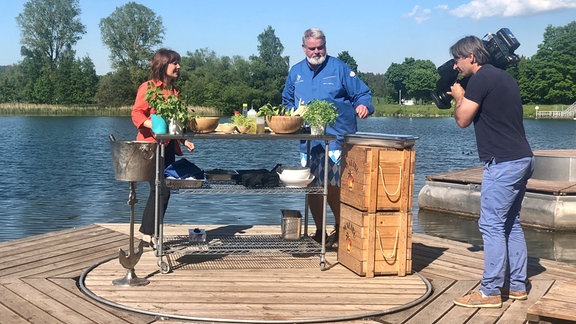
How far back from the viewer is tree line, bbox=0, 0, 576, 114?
8544cm

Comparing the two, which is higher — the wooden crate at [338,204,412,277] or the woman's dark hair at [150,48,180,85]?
the woman's dark hair at [150,48,180,85]

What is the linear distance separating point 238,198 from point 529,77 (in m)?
93.8

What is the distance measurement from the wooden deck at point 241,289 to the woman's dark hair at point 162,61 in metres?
1.63

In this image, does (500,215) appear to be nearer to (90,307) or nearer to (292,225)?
(292,225)

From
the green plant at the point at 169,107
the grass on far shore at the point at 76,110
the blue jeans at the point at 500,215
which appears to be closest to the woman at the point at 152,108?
the green plant at the point at 169,107

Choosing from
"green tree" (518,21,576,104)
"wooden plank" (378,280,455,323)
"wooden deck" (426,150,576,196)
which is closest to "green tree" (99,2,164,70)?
"green tree" (518,21,576,104)

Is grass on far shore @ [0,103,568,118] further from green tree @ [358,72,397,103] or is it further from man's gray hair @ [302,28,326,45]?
man's gray hair @ [302,28,326,45]

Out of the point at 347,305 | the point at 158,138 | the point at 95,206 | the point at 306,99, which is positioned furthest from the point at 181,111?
the point at 95,206

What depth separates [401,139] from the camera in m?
5.46

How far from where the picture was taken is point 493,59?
211 inches

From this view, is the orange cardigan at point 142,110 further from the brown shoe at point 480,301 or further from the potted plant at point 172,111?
the brown shoe at point 480,301

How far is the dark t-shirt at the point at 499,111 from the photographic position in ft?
15.2

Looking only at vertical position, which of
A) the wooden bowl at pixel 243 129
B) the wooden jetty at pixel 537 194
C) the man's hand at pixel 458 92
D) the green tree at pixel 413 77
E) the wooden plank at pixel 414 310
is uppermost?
the green tree at pixel 413 77

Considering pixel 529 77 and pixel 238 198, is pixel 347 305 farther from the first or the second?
pixel 529 77
